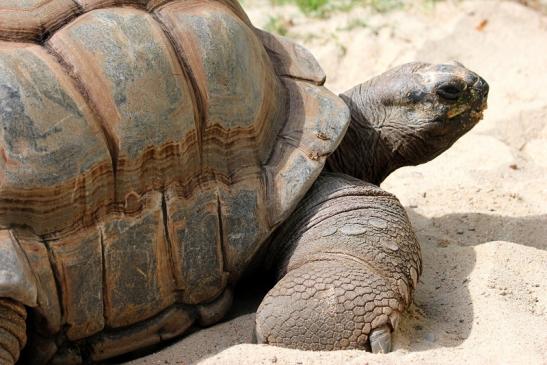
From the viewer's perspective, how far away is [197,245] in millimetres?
3451

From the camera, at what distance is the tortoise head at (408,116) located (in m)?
4.23

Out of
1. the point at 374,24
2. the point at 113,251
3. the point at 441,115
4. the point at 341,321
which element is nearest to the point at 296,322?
the point at 341,321

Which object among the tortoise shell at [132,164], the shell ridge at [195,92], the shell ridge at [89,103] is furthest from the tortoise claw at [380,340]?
the shell ridge at [89,103]

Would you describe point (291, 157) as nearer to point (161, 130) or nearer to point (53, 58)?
point (161, 130)

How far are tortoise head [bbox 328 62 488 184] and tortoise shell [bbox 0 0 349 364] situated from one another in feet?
2.06

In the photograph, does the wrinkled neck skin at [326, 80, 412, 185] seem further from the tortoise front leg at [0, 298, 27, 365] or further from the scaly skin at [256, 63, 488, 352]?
the tortoise front leg at [0, 298, 27, 365]

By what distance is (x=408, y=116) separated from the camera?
4293 mm

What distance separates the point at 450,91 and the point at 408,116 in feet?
0.71

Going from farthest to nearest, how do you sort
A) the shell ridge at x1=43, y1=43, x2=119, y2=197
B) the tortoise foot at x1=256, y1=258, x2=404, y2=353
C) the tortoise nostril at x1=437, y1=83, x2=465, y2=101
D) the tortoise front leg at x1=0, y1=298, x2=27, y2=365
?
the tortoise nostril at x1=437, y1=83, x2=465, y2=101 < the tortoise foot at x1=256, y1=258, x2=404, y2=353 < the shell ridge at x1=43, y1=43, x2=119, y2=197 < the tortoise front leg at x1=0, y1=298, x2=27, y2=365

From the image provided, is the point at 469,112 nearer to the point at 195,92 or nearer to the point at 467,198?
the point at 467,198

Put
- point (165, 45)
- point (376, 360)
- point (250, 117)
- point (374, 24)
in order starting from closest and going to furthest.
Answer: point (376, 360)
point (165, 45)
point (250, 117)
point (374, 24)

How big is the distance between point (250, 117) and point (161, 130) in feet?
1.41

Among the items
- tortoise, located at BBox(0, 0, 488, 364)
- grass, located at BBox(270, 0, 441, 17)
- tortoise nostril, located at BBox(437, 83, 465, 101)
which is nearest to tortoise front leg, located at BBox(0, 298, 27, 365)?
tortoise, located at BBox(0, 0, 488, 364)

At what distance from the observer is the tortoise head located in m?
4.23
